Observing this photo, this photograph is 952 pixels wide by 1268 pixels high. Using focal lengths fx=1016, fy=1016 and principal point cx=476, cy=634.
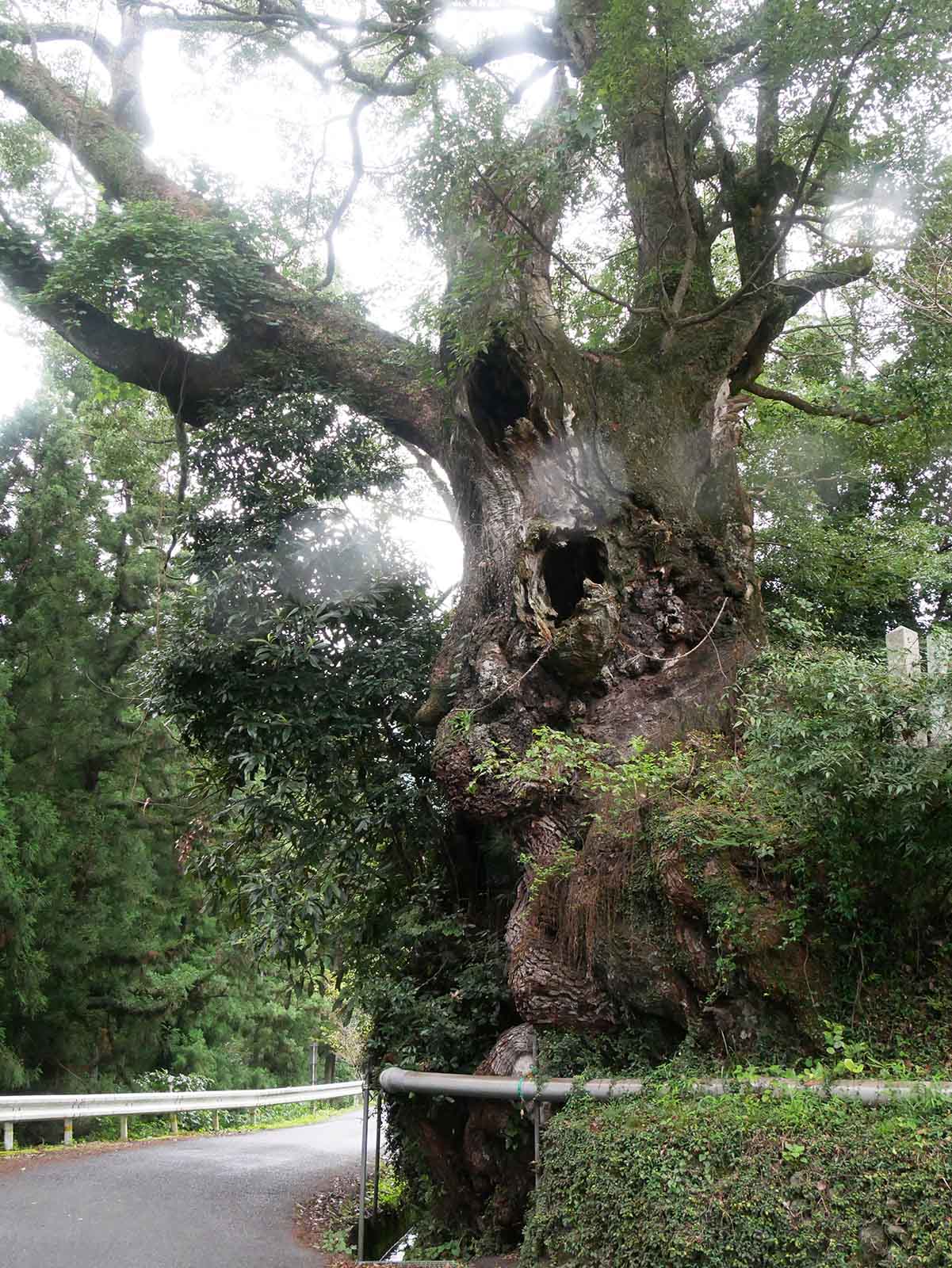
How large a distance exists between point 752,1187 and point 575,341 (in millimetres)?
9403

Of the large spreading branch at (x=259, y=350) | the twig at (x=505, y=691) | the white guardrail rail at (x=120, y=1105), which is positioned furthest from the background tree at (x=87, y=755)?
the twig at (x=505, y=691)

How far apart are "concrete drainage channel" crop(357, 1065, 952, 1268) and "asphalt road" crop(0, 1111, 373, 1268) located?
979 mm

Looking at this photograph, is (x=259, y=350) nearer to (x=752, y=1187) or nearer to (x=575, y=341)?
(x=575, y=341)

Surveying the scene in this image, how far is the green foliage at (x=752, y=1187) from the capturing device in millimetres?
4281

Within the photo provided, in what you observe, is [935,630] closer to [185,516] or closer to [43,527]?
[185,516]

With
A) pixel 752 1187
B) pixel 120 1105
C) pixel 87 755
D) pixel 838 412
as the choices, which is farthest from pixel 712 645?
pixel 87 755

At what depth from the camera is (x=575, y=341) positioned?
11.9 metres

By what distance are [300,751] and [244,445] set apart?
4028mm

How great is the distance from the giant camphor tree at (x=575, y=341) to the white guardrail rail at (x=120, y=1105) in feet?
18.2

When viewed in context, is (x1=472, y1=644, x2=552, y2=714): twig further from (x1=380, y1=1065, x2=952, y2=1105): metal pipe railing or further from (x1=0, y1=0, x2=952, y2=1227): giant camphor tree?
(x1=380, y1=1065, x2=952, y2=1105): metal pipe railing

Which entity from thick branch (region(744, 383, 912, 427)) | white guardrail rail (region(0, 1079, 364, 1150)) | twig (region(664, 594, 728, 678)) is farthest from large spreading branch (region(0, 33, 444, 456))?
white guardrail rail (region(0, 1079, 364, 1150))

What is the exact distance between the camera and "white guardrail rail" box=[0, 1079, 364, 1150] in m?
11.1

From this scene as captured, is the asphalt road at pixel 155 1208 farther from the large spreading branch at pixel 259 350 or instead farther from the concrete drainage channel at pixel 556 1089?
the large spreading branch at pixel 259 350

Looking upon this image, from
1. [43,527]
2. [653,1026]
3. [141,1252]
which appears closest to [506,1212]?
[653,1026]
